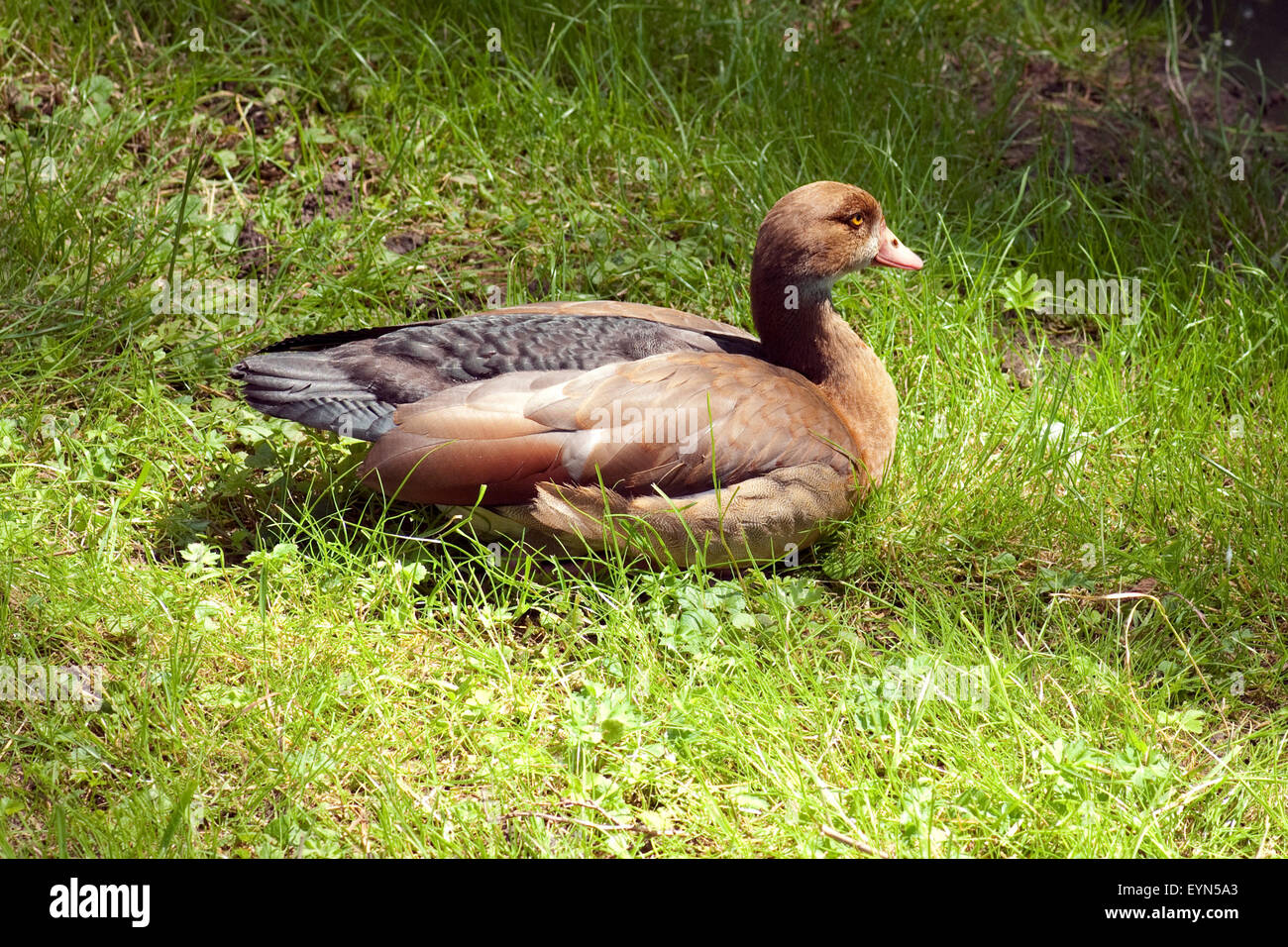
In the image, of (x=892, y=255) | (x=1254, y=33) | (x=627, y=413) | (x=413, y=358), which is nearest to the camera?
(x=627, y=413)

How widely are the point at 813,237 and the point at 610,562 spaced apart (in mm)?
1152

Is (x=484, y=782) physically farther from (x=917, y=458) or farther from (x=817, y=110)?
(x=817, y=110)

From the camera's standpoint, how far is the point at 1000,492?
12.2 ft

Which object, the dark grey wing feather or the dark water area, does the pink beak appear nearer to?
the dark grey wing feather

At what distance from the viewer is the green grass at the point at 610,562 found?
291cm

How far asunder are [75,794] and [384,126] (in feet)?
10.1

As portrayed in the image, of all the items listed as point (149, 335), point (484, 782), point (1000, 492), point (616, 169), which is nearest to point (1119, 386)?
point (1000, 492)

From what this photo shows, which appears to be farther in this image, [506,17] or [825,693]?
[506,17]

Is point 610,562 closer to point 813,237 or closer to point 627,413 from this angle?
point 627,413

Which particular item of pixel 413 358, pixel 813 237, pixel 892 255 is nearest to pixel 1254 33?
pixel 892 255

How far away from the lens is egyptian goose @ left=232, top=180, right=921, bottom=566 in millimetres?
3381

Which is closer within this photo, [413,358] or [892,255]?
[413,358]

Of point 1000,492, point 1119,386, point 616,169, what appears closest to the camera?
point 1000,492

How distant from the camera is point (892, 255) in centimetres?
396
